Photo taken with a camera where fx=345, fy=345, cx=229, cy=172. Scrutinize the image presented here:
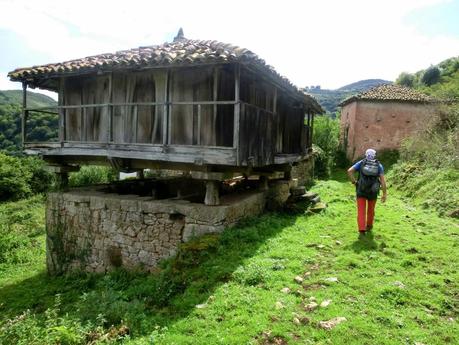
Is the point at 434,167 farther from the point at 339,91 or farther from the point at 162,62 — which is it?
the point at 339,91

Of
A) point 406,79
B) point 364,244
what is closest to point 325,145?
point 364,244

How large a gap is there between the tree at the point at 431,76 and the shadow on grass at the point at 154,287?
97.7 ft

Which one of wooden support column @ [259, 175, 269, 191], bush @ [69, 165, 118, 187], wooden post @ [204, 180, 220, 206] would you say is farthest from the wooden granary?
bush @ [69, 165, 118, 187]

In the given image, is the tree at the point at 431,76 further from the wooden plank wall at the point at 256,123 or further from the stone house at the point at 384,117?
the wooden plank wall at the point at 256,123

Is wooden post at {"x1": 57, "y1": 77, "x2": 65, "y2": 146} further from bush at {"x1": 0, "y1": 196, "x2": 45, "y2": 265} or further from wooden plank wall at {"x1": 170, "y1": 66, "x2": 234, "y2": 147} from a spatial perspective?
bush at {"x1": 0, "y1": 196, "x2": 45, "y2": 265}

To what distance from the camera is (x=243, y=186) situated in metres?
10.4

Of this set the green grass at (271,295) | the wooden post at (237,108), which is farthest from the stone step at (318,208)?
the wooden post at (237,108)

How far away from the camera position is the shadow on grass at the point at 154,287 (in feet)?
14.7

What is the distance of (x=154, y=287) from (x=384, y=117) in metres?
18.4

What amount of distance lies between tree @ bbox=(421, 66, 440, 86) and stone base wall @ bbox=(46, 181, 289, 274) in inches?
1165

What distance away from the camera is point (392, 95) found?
20125 mm

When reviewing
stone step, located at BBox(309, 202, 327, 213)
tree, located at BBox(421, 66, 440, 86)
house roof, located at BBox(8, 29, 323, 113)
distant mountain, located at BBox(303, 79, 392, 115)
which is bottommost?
stone step, located at BBox(309, 202, 327, 213)

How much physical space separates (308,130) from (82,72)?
8.35 meters

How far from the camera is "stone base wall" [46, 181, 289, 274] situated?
6.65m
